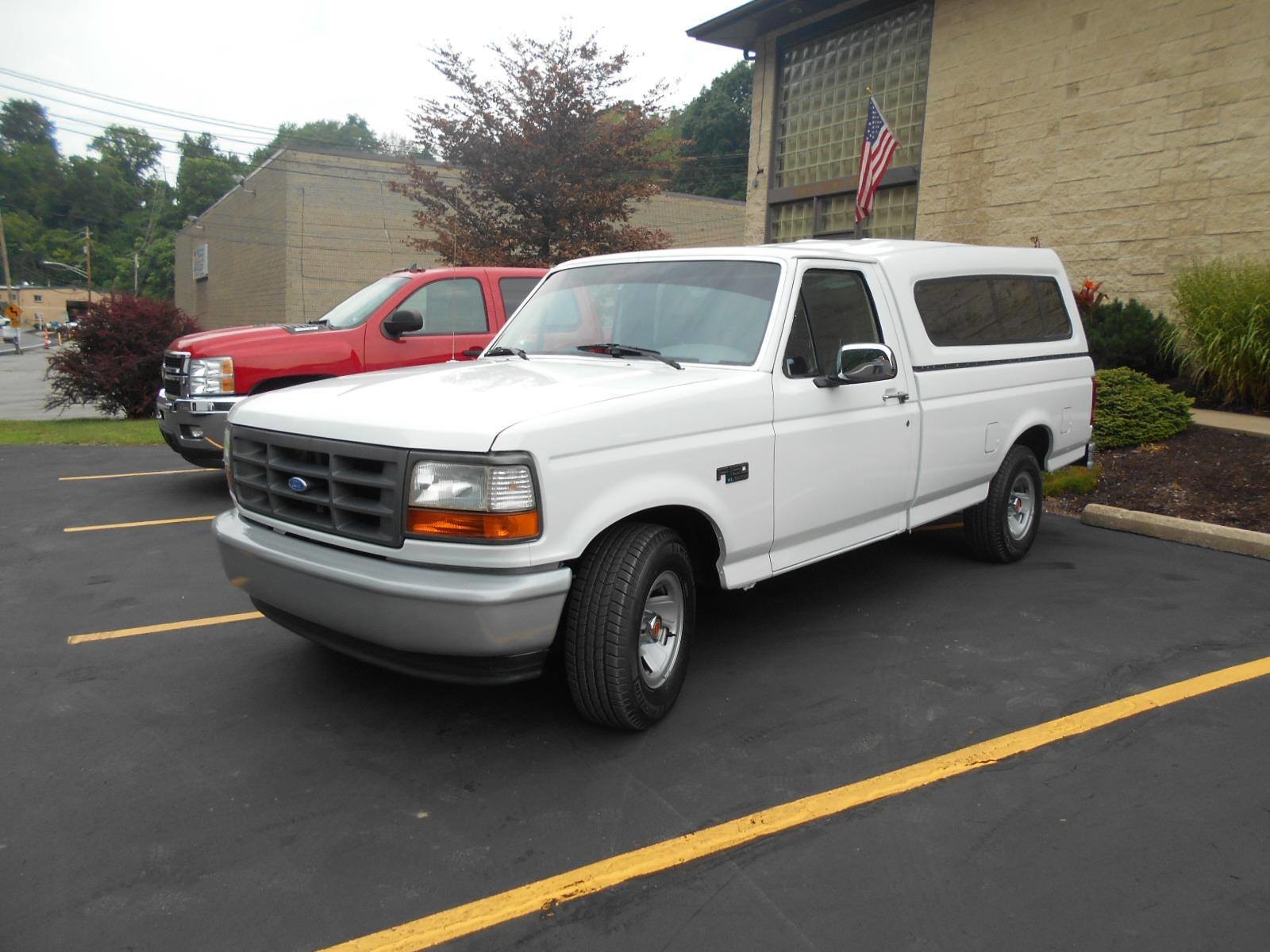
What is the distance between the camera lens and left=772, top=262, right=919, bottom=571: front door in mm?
4246

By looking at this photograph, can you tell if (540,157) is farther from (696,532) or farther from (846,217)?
(696,532)

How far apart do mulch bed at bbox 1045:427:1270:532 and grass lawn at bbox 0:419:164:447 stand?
10794 mm

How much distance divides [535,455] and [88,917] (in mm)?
1866

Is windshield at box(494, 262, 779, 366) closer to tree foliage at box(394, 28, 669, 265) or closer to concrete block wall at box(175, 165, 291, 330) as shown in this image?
tree foliage at box(394, 28, 669, 265)

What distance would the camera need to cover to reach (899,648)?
15.3 ft

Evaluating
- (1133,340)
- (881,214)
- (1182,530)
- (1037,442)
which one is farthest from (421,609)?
(881,214)

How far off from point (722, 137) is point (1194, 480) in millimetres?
51149

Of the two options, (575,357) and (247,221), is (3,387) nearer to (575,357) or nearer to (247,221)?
(247,221)

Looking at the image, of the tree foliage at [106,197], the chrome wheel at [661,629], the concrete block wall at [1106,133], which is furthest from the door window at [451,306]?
the tree foliage at [106,197]

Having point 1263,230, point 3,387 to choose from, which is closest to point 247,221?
point 3,387

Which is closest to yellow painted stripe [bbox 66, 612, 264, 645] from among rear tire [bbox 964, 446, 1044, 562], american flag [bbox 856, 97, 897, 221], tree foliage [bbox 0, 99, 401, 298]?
rear tire [bbox 964, 446, 1044, 562]

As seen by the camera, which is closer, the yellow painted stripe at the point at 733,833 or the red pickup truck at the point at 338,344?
the yellow painted stripe at the point at 733,833

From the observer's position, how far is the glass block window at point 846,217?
14219 mm

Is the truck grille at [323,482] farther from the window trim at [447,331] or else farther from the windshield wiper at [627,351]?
the window trim at [447,331]
